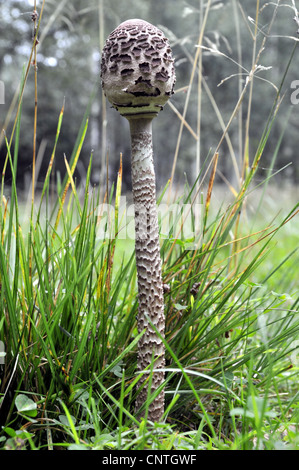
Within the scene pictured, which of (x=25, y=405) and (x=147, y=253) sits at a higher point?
(x=147, y=253)

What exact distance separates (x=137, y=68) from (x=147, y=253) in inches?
16.3

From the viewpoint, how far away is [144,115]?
3.38 feet

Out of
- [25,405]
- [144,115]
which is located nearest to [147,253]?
[144,115]

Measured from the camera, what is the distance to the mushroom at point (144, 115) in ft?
3.14

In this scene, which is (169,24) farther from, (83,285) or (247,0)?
(83,285)

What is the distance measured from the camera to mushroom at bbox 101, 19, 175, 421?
96cm

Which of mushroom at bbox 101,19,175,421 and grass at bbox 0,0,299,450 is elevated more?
mushroom at bbox 101,19,175,421

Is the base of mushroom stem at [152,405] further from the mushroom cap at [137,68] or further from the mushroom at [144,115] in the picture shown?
the mushroom cap at [137,68]

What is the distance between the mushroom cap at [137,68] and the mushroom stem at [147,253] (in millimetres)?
63

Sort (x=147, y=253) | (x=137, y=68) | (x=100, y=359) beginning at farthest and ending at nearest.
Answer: (x=100, y=359) < (x=147, y=253) < (x=137, y=68)

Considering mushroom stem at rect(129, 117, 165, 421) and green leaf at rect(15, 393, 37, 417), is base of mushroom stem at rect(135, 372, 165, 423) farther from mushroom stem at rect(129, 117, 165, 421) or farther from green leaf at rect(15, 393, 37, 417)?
green leaf at rect(15, 393, 37, 417)

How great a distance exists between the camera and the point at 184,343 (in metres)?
1.33

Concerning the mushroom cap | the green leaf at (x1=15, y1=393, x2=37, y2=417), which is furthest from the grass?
the mushroom cap

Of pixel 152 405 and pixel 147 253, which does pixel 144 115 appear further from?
pixel 152 405
